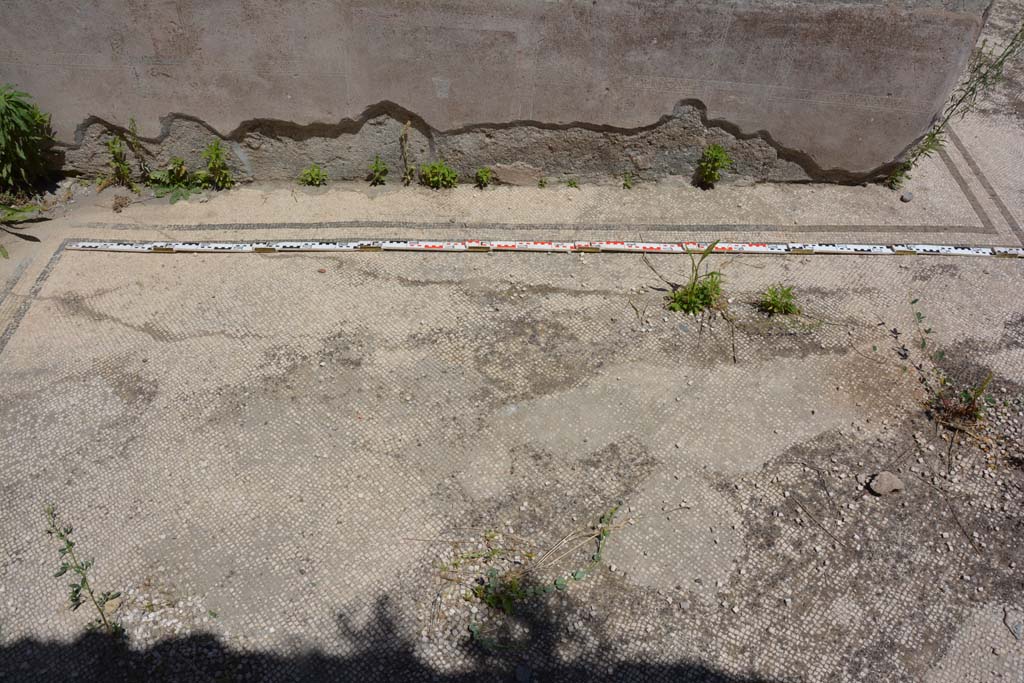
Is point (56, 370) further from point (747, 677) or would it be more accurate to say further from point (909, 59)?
point (909, 59)

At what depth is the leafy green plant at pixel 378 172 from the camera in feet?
14.7

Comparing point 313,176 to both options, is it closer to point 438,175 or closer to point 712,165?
point 438,175

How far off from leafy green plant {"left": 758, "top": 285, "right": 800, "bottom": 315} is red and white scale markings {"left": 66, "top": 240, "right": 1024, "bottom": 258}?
1.52 feet

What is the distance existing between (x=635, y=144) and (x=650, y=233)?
63cm

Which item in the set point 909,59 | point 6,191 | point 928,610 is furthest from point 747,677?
point 6,191

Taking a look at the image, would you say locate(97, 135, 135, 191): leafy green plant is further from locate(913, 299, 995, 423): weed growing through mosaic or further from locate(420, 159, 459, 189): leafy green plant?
locate(913, 299, 995, 423): weed growing through mosaic

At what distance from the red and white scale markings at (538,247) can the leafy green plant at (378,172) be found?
62 centimetres

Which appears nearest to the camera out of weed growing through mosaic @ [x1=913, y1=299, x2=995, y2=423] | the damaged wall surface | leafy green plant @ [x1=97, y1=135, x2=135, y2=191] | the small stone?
the small stone

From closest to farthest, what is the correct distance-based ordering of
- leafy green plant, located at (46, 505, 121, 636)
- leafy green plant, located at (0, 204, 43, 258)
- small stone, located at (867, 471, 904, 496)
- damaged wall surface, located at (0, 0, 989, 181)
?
leafy green plant, located at (46, 505, 121, 636), small stone, located at (867, 471, 904, 496), damaged wall surface, located at (0, 0, 989, 181), leafy green plant, located at (0, 204, 43, 258)

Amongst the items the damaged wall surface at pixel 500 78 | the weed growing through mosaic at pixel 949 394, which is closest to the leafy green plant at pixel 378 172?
the damaged wall surface at pixel 500 78

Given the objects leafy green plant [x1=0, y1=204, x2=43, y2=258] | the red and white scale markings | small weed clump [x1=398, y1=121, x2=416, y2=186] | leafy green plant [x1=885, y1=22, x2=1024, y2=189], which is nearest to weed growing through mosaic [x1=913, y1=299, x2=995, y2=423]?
the red and white scale markings

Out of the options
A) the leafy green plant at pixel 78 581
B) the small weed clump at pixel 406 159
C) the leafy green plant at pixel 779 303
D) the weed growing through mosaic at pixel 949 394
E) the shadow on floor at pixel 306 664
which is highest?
the small weed clump at pixel 406 159

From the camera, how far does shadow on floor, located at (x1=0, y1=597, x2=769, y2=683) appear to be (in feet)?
7.95

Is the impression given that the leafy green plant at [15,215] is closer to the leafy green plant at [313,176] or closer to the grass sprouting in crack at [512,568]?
the leafy green plant at [313,176]
